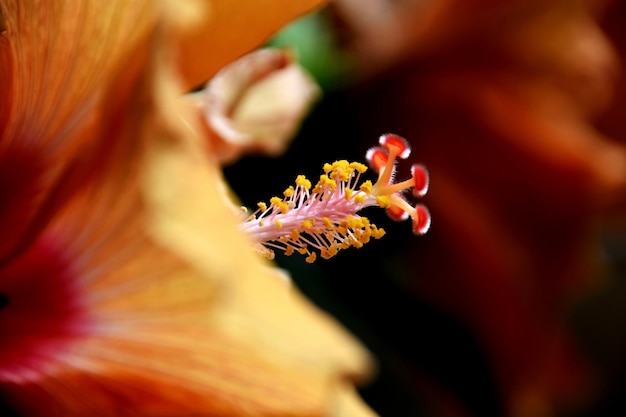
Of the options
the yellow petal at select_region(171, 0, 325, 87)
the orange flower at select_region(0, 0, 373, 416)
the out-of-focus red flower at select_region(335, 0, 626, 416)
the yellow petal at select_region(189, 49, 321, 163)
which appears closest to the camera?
the orange flower at select_region(0, 0, 373, 416)

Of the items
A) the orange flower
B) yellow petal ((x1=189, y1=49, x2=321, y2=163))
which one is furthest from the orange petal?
yellow petal ((x1=189, y1=49, x2=321, y2=163))

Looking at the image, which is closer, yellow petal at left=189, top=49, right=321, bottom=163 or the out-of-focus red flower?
yellow petal at left=189, top=49, right=321, bottom=163

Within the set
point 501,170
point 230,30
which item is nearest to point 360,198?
point 230,30

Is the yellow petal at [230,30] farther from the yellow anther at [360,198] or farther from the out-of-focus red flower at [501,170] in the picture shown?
the out-of-focus red flower at [501,170]

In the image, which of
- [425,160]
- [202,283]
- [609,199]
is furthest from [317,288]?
[202,283]

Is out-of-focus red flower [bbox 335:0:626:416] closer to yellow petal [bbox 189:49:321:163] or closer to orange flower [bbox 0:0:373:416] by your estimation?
yellow petal [bbox 189:49:321:163]

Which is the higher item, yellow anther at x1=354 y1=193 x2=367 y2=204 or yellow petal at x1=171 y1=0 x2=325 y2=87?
yellow petal at x1=171 y1=0 x2=325 y2=87
